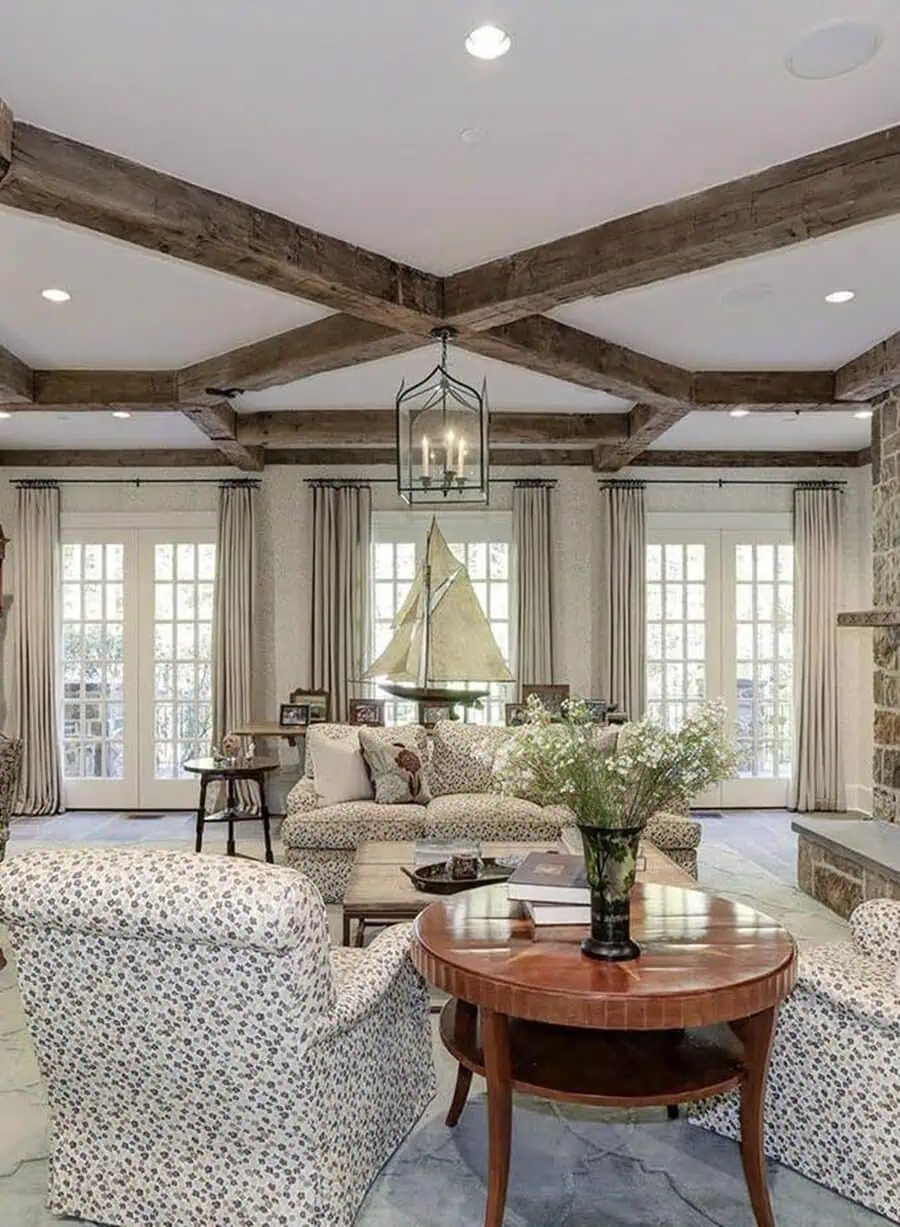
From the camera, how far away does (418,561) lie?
7.43 metres

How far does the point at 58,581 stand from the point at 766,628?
5.63 meters

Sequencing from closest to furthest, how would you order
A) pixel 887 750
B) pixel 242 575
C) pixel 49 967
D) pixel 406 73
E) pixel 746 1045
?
pixel 49 967 → pixel 746 1045 → pixel 406 73 → pixel 887 750 → pixel 242 575

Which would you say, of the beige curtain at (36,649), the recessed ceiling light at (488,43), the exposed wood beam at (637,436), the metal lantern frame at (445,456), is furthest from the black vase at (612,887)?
the beige curtain at (36,649)

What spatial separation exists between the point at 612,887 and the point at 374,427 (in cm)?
451

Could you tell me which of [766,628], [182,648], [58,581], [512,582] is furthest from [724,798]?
[58,581]

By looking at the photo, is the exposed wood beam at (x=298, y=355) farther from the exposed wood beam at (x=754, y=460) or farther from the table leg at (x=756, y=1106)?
the exposed wood beam at (x=754, y=460)

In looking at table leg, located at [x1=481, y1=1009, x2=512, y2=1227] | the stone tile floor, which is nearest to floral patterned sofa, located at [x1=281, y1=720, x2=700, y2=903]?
the stone tile floor

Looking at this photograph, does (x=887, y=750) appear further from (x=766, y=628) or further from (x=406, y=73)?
(x=406, y=73)

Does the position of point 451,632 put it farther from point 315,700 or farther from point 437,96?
point 315,700

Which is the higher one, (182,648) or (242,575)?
(242,575)

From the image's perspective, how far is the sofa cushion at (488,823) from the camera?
4.98 metres

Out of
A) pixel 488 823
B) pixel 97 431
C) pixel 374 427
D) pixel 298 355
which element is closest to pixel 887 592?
pixel 488 823

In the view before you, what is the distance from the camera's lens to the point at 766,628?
25.2 feet

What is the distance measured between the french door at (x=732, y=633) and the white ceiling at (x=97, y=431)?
3.72 meters
